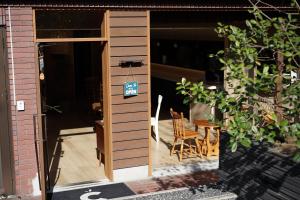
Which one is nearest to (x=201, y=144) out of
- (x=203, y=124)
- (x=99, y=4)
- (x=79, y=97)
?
(x=203, y=124)

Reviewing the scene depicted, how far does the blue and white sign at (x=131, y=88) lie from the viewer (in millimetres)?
9150

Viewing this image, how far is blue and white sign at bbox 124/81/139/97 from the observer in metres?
9.15

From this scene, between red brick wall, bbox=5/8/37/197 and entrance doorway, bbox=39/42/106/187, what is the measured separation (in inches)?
12.9

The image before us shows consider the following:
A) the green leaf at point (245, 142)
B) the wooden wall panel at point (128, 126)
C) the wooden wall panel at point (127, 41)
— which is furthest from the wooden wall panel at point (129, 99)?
the green leaf at point (245, 142)

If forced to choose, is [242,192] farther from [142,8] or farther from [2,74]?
[2,74]

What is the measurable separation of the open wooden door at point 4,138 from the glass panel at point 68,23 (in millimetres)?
832

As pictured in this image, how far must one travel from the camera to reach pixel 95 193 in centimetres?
873

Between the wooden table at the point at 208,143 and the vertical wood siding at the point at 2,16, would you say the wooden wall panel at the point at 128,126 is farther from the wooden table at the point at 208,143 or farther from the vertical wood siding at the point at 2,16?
the vertical wood siding at the point at 2,16

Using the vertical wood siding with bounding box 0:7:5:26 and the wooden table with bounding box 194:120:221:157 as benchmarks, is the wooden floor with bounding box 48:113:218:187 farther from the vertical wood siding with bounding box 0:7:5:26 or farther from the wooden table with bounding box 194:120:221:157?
the vertical wood siding with bounding box 0:7:5:26

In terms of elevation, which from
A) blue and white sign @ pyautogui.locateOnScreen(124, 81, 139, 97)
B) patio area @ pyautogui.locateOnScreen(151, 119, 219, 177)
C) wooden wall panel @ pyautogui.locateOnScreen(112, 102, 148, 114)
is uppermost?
blue and white sign @ pyautogui.locateOnScreen(124, 81, 139, 97)

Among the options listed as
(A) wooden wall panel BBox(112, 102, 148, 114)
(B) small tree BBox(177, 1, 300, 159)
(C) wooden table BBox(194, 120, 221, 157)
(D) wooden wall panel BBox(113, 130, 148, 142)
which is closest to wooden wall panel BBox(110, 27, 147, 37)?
(A) wooden wall panel BBox(112, 102, 148, 114)

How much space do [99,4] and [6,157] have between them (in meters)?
3.06

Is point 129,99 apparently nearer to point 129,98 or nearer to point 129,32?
point 129,98

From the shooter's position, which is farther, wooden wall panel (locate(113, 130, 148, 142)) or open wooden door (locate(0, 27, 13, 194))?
wooden wall panel (locate(113, 130, 148, 142))
